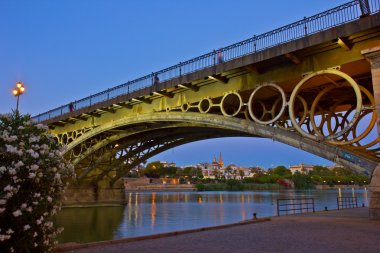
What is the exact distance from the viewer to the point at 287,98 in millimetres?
19984

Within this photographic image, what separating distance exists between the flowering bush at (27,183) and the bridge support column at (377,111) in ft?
34.0

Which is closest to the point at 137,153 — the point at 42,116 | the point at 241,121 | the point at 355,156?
the point at 42,116

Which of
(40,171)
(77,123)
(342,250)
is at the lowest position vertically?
(342,250)

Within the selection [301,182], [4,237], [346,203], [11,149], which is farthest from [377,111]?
[301,182]

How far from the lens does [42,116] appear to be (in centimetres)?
3997

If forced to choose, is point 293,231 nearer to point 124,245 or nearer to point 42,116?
point 124,245

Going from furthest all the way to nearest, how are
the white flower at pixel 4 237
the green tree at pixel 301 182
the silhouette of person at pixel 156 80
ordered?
the green tree at pixel 301 182 < the silhouette of person at pixel 156 80 < the white flower at pixel 4 237

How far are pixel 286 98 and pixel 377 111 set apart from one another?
5566 millimetres

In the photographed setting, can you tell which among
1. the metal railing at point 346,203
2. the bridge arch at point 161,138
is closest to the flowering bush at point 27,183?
the bridge arch at point 161,138

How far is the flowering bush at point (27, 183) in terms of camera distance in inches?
260

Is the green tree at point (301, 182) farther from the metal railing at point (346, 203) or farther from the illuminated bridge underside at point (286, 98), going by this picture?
the illuminated bridge underside at point (286, 98)

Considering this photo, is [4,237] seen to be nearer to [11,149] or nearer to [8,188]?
[8,188]

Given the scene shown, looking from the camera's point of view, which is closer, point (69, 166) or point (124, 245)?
point (69, 166)

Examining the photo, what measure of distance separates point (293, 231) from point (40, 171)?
845 cm
